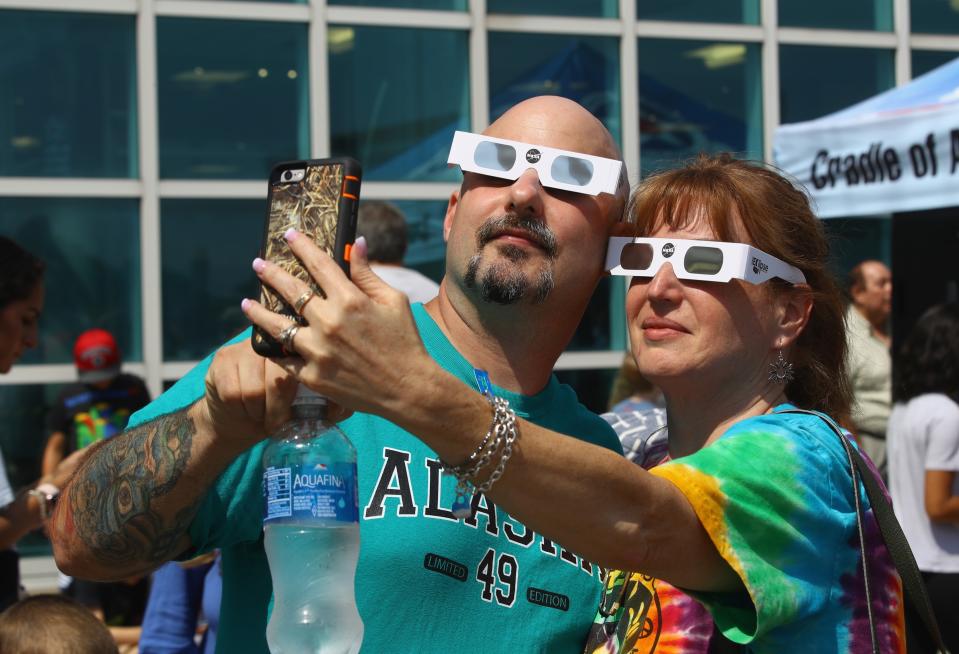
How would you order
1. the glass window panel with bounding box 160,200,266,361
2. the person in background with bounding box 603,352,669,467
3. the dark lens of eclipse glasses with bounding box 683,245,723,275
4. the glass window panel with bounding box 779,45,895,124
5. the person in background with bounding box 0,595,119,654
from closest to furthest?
the dark lens of eclipse glasses with bounding box 683,245,723,275 < the person in background with bounding box 603,352,669,467 < the person in background with bounding box 0,595,119,654 < the glass window panel with bounding box 160,200,266,361 < the glass window panel with bounding box 779,45,895,124

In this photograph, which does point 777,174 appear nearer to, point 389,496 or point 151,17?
point 389,496

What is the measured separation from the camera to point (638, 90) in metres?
8.58

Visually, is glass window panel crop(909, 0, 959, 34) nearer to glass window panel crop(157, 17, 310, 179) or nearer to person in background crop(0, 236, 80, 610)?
glass window panel crop(157, 17, 310, 179)

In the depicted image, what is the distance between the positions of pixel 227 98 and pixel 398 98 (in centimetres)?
115

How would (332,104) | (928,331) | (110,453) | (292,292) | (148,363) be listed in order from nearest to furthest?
1. (292,292)
2. (110,453)
3. (928,331)
4. (148,363)
5. (332,104)

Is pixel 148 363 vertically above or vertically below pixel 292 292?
below

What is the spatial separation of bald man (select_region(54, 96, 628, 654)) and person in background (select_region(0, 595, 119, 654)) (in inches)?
46.3

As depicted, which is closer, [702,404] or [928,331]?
[702,404]

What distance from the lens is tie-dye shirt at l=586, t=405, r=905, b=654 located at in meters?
1.85

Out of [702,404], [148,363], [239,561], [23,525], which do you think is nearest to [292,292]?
[239,561]

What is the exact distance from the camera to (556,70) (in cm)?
839

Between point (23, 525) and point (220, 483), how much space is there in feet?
7.62

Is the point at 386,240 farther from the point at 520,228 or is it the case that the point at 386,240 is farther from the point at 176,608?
the point at 520,228

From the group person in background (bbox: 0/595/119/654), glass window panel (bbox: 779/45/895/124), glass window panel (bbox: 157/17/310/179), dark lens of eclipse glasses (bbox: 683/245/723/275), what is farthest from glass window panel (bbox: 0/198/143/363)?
dark lens of eclipse glasses (bbox: 683/245/723/275)
